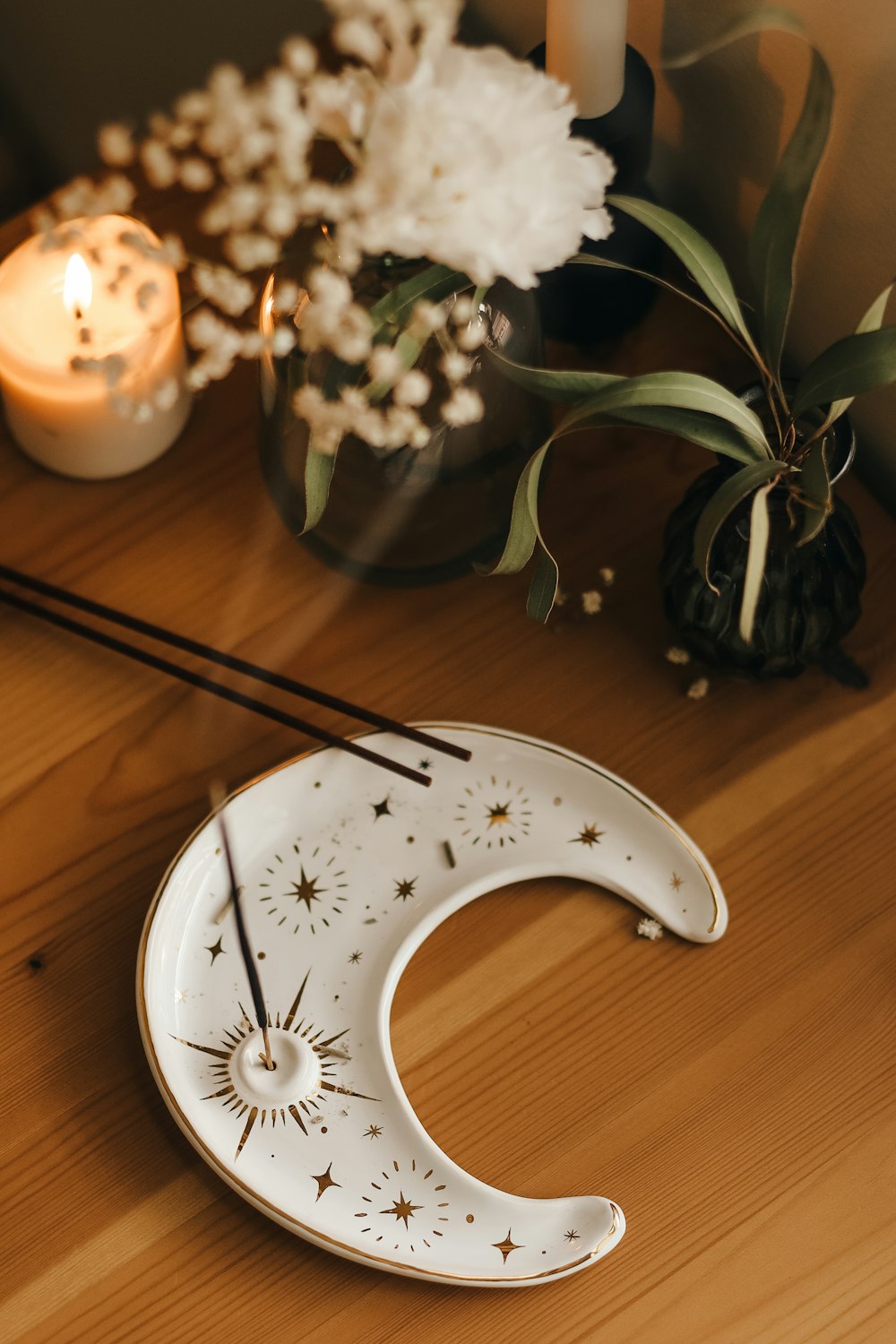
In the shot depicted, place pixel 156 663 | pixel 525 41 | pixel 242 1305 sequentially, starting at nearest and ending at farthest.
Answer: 1. pixel 242 1305
2. pixel 156 663
3. pixel 525 41

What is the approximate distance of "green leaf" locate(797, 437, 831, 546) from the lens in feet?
1.53

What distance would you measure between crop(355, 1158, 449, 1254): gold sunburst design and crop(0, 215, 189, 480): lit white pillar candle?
1.26ft

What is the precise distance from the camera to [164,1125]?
0.55 metres

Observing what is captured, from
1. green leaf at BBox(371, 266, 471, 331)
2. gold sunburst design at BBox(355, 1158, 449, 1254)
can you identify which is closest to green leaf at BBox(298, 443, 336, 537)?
green leaf at BBox(371, 266, 471, 331)

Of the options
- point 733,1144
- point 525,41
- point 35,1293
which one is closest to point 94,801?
point 35,1293

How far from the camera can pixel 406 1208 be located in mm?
519

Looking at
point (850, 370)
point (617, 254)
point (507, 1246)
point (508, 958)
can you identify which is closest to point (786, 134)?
point (617, 254)

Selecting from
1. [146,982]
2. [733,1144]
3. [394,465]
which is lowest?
[733,1144]

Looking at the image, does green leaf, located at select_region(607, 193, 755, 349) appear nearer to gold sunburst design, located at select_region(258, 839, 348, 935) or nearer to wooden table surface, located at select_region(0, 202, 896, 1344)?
wooden table surface, located at select_region(0, 202, 896, 1344)

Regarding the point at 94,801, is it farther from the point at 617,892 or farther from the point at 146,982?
the point at 617,892

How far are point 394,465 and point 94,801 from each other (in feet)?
0.76

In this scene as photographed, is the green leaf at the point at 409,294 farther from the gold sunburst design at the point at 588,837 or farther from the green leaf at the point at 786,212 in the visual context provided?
the gold sunburst design at the point at 588,837

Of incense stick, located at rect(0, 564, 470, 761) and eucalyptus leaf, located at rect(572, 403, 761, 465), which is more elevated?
eucalyptus leaf, located at rect(572, 403, 761, 465)

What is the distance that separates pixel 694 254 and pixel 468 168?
0.58 feet
